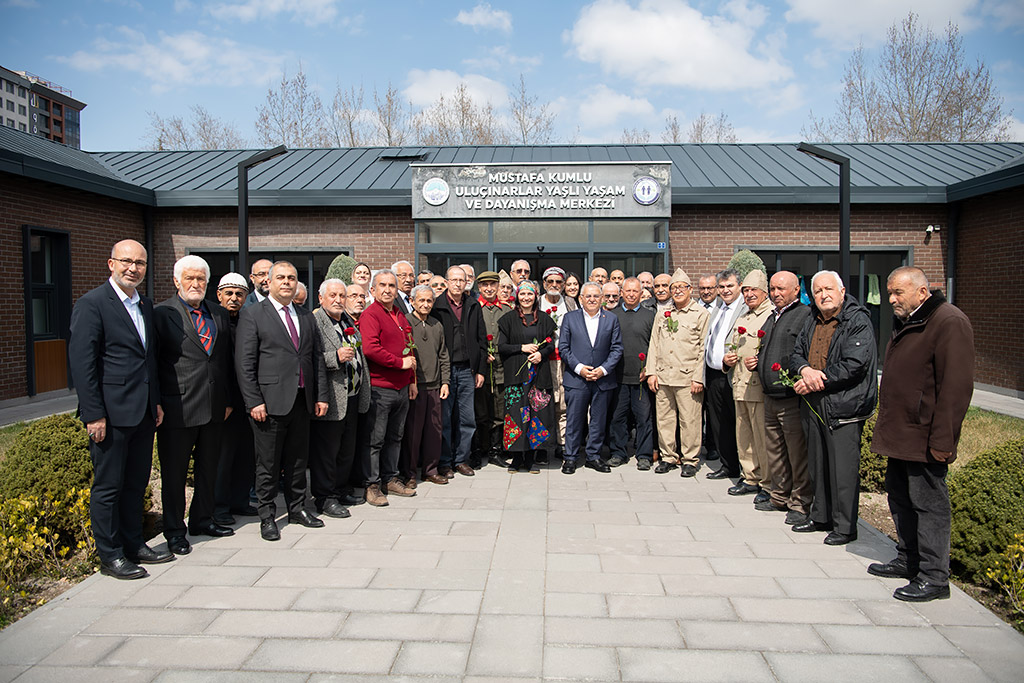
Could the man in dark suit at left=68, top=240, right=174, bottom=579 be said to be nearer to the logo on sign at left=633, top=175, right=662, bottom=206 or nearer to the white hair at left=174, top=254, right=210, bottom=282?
the white hair at left=174, top=254, right=210, bottom=282

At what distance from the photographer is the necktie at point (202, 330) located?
4512 millimetres

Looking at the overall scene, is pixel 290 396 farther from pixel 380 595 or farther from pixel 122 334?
pixel 380 595

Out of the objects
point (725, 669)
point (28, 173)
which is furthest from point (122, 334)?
point (28, 173)

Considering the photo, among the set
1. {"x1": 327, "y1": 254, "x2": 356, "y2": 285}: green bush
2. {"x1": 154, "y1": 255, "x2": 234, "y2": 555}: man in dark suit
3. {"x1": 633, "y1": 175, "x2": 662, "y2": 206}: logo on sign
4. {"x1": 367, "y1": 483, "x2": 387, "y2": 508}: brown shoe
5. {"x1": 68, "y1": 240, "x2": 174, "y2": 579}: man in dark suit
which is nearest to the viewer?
{"x1": 68, "y1": 240, "x2": 174, "y2": 579}: man in dark suit

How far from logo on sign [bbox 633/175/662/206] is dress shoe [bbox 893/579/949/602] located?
9.60 meters

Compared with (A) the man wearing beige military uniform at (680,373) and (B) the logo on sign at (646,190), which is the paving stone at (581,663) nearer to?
(A) the man wearing beige military uniform at (680,373)

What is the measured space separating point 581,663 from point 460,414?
144 inches

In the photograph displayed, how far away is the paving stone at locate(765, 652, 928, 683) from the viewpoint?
2910 mm

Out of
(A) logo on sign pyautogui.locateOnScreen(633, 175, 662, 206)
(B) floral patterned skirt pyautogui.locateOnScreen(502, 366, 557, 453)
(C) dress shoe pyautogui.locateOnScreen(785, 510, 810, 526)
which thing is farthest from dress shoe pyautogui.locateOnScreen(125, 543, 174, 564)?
(A) logo on sign pyautogui.locateOnScreen(633, 175, 662, 206)

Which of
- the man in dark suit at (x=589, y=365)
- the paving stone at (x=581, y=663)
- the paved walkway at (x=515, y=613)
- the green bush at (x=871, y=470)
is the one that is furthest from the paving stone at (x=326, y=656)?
the green bush at (x=871, y=470)

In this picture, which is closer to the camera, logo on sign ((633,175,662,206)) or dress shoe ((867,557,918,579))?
dress shoe ((867,557,918,579))

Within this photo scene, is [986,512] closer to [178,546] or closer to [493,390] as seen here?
[493,390]

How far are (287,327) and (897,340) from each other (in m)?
4.04

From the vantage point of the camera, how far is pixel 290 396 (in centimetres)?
475
